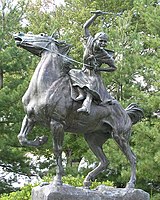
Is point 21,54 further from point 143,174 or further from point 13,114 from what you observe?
point 143,174

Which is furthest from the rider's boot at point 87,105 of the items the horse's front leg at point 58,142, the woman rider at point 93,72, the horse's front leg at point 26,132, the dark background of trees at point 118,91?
the dark background of trees at point 118,91

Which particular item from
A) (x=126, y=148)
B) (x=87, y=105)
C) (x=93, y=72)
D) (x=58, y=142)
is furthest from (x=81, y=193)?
(x=93, y=72)

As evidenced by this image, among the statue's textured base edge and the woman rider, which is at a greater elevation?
the woman rider

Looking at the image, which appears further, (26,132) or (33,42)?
(33,42)

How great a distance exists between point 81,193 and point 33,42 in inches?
83.5

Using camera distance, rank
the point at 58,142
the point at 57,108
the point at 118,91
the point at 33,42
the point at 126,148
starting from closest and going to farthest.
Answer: the point at 57,108, the point at 58,142, the point at 33,42, the point at 126,148, the point at 118,91

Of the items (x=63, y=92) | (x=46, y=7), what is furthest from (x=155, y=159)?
(x=46, y=7)

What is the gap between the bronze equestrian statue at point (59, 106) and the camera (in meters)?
7.02

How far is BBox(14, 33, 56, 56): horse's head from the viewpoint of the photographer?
7.28m

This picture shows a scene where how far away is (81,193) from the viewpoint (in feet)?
23.2

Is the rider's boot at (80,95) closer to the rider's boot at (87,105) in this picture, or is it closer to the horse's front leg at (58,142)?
the rider's boot at (87,105)

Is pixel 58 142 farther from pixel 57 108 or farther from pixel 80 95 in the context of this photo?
pixel 80 95

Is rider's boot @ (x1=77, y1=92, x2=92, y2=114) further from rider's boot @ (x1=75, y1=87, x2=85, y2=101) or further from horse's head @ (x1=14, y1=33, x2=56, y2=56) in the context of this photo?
horse's head @ (x1=14, y1=33, x2=56, y2=56)

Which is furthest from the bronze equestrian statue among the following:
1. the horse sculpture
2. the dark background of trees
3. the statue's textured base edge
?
the dark background of trees
